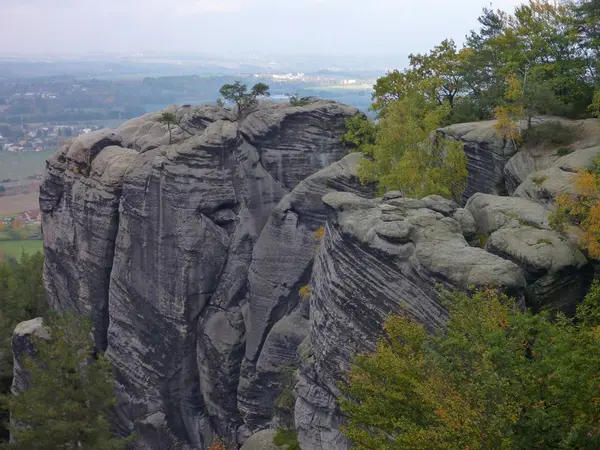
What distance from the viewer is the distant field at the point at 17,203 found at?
10001cm

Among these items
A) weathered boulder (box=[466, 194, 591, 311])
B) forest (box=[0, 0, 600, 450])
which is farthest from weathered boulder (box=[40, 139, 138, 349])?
weathered boulder (box=[466, 194, 591, 311])

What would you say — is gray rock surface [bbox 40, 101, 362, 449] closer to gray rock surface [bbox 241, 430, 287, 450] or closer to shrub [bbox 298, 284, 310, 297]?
shrub [bbox 298, 284, 310, 297]

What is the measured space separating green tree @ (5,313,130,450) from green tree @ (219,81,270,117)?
59.9 feet

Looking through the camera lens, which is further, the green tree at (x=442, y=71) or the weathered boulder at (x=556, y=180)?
the green tree at (x=442, y=71)

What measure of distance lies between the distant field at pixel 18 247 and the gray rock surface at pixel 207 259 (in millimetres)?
48284

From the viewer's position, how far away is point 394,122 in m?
27.6

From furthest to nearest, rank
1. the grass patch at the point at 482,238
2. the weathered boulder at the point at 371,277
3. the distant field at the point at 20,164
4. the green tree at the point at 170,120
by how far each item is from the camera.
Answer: the distant field at the point at 20,164
the green tree at the point at 170,120
the grass patch at the point at 482,238
the weathered boulder at the point at 371,277

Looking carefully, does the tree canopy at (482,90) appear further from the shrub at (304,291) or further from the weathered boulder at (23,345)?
the weathered boulder at (23,345)

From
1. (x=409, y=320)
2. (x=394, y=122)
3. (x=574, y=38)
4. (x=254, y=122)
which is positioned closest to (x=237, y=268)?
(x=254, y=122)

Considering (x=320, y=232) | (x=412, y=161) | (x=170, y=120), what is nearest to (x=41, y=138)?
(x=170, y=120)

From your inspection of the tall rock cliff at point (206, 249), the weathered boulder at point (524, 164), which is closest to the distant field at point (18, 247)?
the tall rock cliff at point (206, 249)

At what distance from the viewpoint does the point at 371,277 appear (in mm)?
18734

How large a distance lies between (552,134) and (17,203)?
101921 millimetres

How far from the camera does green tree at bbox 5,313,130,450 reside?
21.6 metres
